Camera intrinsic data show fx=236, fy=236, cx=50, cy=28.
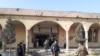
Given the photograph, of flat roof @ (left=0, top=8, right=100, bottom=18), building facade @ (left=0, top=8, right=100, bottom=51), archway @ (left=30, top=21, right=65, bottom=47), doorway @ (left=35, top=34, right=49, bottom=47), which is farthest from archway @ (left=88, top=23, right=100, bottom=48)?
doorway @ (left=35, top=34, right=49, bottom=47)

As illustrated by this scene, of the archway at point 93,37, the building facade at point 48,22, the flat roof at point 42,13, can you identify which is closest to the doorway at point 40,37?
the building facade at point 48,22

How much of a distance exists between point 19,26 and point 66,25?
6.04 metres

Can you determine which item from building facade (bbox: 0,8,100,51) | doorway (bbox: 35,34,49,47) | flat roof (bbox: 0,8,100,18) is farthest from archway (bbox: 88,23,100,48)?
doorway (bbox: 35,34,49,47)

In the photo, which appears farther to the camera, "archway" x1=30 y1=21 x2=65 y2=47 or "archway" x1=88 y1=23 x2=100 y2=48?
"archway" x1=88 y1=23 x2=100 y2=48

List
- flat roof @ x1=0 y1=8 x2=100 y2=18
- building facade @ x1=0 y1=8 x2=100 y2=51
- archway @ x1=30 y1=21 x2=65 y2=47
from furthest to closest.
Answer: archway @ x1=30 y1=21 x2=65 y2=47 < flat roof @ x1=0 y1=8 x2=100 y2=18 < building facade @ x1=0 y1=8 x2=100 y2=51

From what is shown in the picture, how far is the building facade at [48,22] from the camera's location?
26.0m

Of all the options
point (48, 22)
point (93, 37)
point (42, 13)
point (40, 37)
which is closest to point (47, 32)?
point (40, 37)

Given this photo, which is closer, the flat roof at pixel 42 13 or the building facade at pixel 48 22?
the building facade at pixel 48 22

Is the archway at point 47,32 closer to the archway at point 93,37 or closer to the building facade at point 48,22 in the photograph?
the building facade at point 48,22

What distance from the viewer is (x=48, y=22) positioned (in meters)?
28.3

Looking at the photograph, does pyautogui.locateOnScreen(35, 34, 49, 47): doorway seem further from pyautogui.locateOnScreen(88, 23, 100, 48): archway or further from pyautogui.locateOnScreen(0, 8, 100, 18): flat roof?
pyautogui.locateOnScreen(88, 23, 100, 48): archway

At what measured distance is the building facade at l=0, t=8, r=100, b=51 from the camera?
85.3 feet

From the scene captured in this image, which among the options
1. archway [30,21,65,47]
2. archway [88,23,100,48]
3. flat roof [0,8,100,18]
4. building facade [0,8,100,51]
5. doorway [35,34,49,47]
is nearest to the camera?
building facade [0,8,100,51]

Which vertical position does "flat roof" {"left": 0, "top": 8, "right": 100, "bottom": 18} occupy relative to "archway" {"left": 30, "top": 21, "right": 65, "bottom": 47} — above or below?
above
